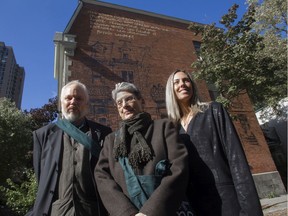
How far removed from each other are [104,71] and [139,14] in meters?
5.36

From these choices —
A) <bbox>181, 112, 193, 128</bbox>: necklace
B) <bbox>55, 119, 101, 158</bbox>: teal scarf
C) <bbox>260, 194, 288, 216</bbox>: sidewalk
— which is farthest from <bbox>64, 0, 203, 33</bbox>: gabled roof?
<bbox>260, 194, 288, 216</bbox>: sidewalk

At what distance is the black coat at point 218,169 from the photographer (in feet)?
6.17

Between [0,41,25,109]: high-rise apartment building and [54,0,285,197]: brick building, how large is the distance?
51.3m

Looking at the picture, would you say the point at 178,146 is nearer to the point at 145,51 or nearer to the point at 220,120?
the point at 220,120

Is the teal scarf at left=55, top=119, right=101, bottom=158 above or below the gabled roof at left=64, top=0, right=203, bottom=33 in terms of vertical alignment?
below

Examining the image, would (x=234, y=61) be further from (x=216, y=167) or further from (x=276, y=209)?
(x=216, y=167)

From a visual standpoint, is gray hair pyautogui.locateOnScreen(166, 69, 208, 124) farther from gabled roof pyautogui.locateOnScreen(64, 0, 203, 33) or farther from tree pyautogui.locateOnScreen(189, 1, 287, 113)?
gabled roof pyautogui.locateOnScreen(64, 0, 203, 33)

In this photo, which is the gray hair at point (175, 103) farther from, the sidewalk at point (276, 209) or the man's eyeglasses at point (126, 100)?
the sidewalk at point (276, 209)

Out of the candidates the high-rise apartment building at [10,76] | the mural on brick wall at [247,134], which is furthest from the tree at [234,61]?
the high-rise apartment building at [10,76]

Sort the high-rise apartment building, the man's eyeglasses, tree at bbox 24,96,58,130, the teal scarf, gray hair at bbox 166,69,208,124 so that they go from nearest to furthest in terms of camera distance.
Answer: the man's eyeglasses < gray hair at bbox 166,69,208,124 < the teal scarf < tree at bbox 24,96,58,130 < the high-rise apartment building

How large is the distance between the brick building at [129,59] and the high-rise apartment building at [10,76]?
168 ft

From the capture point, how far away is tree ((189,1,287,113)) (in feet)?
34.9

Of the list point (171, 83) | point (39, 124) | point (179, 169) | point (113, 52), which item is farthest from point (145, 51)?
point (179, 169)

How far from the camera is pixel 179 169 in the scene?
1.91 metres
